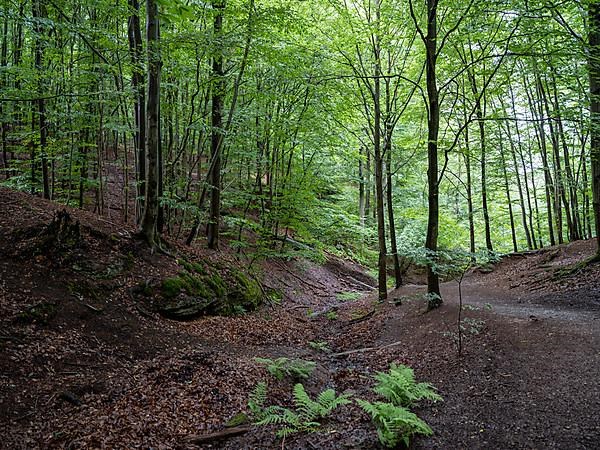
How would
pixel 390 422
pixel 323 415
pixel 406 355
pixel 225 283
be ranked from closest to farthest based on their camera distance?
pixel 390 422 < pixel 323 415 < pixel 406 355 < pixel 225 283

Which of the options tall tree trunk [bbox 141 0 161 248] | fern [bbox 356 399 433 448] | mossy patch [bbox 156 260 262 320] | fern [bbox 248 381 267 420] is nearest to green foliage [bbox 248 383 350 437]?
fern [bbox 248 381 267 420]

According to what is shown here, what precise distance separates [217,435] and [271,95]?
10359 millimetres

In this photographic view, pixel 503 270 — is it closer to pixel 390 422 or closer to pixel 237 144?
pixel 237 144

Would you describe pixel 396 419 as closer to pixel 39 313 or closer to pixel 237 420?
pixel 237 420

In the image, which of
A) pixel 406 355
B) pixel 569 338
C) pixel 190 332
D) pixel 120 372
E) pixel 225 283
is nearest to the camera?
pixel 120 372

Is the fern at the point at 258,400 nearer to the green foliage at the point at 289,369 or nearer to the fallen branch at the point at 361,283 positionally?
Answer: the green foliage at the point at 289,369

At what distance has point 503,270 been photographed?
16266mm

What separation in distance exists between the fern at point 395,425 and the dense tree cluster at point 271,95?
4.03 m

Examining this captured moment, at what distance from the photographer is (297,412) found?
17.1 ft

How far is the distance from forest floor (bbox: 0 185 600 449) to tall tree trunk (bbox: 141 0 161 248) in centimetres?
84

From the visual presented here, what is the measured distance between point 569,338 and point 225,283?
8.07m

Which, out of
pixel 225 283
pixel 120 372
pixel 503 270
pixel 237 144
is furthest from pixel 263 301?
pixel 503 270

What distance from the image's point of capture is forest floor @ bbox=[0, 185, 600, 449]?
4289 mm

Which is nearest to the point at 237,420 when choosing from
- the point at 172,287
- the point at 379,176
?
the point at 172,287
